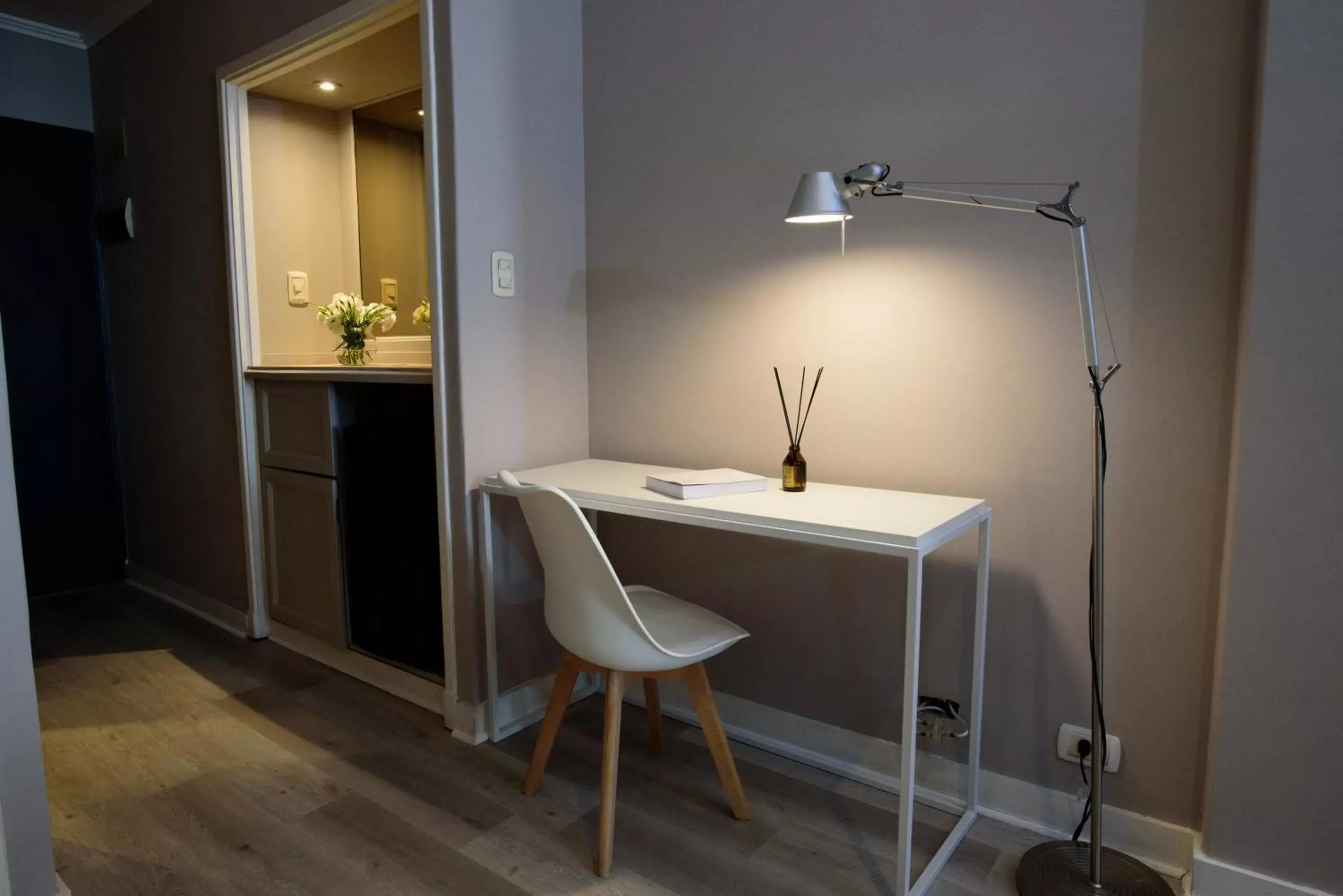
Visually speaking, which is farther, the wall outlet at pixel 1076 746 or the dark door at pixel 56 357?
the dark door at pixel 56 357

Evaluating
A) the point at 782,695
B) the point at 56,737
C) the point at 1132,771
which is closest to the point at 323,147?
the point at 56,737

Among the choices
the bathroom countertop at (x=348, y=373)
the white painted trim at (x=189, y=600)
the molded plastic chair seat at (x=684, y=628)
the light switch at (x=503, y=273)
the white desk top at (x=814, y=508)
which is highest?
the light switch at (x=503, y=273)

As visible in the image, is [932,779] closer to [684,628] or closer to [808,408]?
[684,628]

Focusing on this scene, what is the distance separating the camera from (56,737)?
2.27 m

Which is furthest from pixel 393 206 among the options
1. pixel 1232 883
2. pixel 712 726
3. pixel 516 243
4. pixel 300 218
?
pixel 1232 883

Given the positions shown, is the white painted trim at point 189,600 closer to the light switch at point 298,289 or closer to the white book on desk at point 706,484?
the light switch at point 298,289

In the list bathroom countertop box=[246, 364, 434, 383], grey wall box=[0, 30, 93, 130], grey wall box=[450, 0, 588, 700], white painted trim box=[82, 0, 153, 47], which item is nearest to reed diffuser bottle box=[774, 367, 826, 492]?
grey wall box=[450, 0, 588, 700]

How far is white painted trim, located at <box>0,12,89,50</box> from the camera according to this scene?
331cm

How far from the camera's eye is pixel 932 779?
193 cm

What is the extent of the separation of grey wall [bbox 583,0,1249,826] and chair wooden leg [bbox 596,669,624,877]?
624 mm

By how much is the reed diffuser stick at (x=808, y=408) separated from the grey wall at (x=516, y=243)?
77cm

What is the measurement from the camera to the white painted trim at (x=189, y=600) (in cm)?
311

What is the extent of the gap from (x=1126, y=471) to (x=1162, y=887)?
81cm

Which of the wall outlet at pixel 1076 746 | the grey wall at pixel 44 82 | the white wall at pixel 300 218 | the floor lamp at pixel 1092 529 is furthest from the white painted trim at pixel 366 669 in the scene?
the grey wall at pixel 44 82
